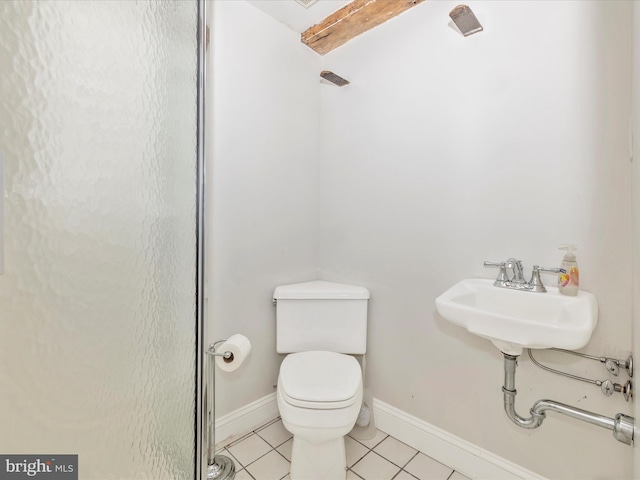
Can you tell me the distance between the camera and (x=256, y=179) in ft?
5.12

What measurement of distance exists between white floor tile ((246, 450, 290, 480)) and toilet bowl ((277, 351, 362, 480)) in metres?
0.09

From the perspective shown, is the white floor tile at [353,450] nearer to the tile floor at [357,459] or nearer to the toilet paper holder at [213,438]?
the tile floor at [357,459]

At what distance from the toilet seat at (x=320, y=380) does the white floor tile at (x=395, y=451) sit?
0.47 meters

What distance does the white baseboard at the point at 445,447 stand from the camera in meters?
1.18

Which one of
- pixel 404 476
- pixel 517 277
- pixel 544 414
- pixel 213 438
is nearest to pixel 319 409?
pixel 213 438

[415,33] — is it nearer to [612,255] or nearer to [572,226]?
[572,226]

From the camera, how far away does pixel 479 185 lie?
125 cm

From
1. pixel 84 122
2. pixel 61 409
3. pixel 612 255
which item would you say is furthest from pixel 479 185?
pixel 61 409

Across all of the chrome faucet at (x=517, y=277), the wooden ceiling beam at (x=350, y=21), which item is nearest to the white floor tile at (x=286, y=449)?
the chrome faucet at (x=517, y=277)

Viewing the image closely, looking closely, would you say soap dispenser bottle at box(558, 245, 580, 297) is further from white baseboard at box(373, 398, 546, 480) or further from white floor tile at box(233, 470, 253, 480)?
white floor tile at box(233, 470, 253, 480)

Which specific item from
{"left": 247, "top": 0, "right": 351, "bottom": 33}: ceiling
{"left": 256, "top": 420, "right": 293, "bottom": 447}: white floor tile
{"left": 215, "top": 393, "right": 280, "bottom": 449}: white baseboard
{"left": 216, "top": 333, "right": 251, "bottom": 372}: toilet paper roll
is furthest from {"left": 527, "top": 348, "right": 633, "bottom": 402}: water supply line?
{"left": 247, "top": 0, "right": 351, "bottom": 33}: ceiling

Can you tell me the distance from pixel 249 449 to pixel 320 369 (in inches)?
22.3

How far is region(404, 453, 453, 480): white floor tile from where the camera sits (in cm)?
125

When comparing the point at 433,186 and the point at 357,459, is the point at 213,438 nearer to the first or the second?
the point at 357,459
